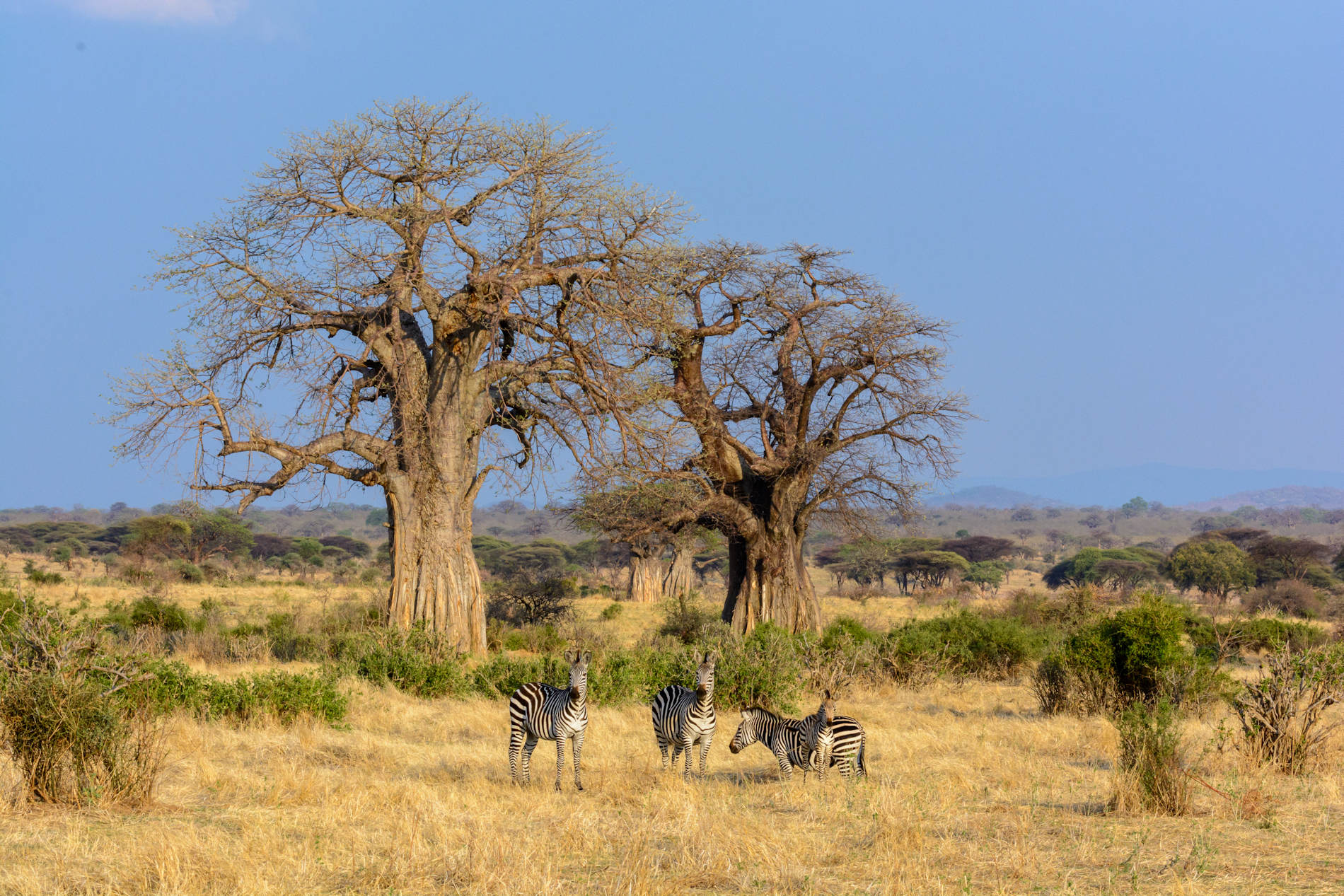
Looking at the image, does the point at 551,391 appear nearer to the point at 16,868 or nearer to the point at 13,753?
the point at 13,753

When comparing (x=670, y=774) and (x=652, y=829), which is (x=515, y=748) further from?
(x=652, y=829)

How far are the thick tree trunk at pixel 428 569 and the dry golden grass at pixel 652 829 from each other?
5632mm

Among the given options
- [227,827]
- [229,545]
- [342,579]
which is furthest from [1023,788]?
[229,545]

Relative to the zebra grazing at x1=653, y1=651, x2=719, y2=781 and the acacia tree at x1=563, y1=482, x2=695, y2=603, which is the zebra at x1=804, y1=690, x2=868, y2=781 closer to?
the zebra grazing at x1=653, y1=651, x2=719, y2=781

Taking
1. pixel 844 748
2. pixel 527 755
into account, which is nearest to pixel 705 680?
pixel 844 748

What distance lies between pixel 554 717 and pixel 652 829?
6.17 feet

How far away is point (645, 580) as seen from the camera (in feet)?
132

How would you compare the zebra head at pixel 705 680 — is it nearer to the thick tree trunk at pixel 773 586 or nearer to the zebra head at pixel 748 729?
the zebra head at pixel 748 729

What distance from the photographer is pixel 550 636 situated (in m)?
20.7

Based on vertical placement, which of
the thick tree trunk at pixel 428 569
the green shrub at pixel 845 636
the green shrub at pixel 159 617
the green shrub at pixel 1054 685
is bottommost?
the green shrub at pixel 1054 685

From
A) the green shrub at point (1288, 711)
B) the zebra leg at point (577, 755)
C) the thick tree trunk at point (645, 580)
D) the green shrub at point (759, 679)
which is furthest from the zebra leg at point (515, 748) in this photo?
the thick tree trunk at point (645, 580)

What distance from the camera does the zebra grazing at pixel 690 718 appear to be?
883cm

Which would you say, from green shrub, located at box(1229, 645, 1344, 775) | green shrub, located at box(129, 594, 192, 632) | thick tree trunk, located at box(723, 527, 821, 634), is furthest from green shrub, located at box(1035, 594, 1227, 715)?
green shrub, located at box(129, 594, 192, 632)

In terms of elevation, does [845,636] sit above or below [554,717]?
below
